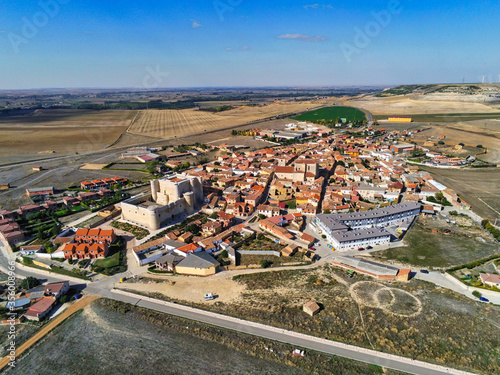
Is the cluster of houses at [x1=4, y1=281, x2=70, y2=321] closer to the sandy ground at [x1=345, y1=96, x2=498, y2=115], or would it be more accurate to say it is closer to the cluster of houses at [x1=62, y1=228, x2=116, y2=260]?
the cluster of houses at [x1=62, y1=228, x2=116, y2=260]

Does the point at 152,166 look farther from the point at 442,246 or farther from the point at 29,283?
the point at 442,246

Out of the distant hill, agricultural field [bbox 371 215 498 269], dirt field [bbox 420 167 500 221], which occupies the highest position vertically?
the distant hill

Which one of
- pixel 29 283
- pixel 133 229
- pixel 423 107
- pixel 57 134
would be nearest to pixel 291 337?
pixel 29 283

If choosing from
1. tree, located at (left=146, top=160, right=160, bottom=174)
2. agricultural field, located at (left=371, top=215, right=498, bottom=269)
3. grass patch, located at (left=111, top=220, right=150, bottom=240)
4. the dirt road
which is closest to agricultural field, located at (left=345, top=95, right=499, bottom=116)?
tree, located at (left=146, top=160, right=160, bottom=174)

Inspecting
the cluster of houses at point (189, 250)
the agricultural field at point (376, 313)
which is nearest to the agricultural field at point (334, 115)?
the cluster of houses at point (189, 250)

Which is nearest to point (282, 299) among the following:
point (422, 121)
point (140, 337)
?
point (140, 337)

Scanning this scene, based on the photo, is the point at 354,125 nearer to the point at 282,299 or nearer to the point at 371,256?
the point at 371,256

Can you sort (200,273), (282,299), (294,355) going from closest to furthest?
1. (294,355)
2. (282,299)
3. (200,273)
